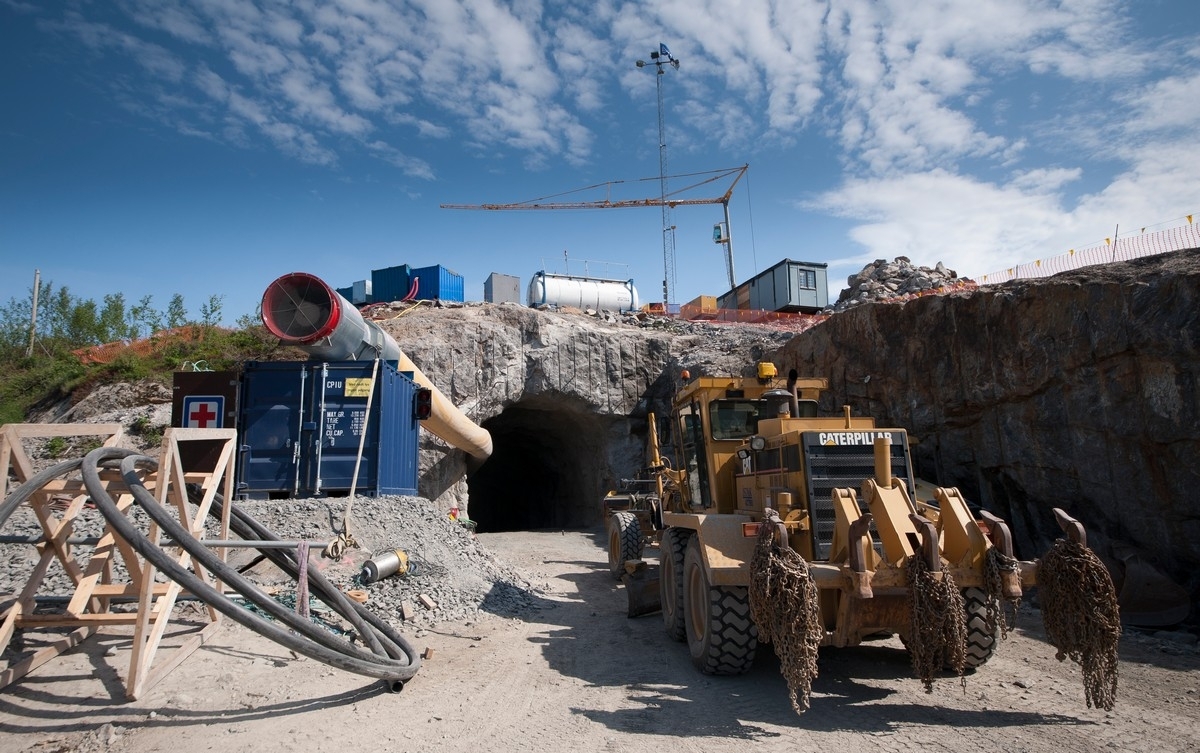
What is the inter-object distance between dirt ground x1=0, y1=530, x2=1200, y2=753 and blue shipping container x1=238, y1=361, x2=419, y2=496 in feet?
11.7

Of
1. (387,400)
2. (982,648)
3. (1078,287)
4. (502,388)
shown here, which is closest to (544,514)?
(502,388)

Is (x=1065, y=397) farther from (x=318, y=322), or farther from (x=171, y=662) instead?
(x=171, y=662)

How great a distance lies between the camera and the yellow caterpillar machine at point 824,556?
4.44m

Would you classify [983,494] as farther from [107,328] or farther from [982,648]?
[107,328]

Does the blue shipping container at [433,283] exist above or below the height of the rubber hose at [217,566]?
above

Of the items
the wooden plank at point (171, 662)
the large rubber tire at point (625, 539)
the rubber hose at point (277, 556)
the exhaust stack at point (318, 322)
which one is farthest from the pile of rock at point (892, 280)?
the wooden plank at point (171, 662)

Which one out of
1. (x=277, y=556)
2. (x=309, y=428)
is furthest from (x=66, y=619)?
(x=309, y=428)

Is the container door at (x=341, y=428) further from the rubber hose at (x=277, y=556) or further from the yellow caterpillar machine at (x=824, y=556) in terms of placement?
the yellow caterpillar machine at (x=824, y=556)

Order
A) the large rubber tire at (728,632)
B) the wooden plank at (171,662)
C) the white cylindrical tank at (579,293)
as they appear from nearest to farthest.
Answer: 1. the wooden plank at (171,662)
2. the large rubber tire at (728,632)
3. the white cylindrical tank at (579,293)

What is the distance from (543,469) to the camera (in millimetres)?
27641

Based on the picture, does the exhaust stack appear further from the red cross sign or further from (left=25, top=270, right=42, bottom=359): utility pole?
(left=25, top=270, right=42, bottom=359): utility pole

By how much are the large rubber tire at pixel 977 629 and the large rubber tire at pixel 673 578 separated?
8.03 ft

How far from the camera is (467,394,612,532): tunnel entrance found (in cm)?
2178

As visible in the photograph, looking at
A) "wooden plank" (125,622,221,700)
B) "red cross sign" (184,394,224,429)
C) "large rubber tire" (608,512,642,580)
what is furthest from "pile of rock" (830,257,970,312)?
"wooden plank" (125,622,221,700)
